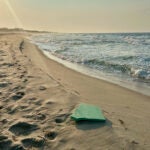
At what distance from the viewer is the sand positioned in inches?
146

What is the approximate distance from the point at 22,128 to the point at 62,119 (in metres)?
0.62

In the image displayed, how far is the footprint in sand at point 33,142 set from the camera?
12.1ft

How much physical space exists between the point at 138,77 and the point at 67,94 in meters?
4.22

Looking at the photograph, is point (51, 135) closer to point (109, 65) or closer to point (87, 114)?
point (87, 114)

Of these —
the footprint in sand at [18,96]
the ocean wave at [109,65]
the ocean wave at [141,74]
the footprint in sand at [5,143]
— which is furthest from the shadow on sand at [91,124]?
the ocean wave at [109,65]

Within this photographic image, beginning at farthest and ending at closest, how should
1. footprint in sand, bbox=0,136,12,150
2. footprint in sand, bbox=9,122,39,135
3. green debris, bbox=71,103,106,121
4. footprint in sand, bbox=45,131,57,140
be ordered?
green debris, bbox=71,103,106,121 < footprint in sand, bbox=9,122,39,135 < footprint in sand, bbox=45,131,57,140 < footprint in sand, bbox=0,136,12,150

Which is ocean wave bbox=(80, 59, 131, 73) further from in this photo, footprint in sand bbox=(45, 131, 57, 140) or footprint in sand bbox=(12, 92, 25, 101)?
footprint in sand bbox=(45, 131, 57, 140)

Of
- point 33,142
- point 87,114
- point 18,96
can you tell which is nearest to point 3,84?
point 18,96

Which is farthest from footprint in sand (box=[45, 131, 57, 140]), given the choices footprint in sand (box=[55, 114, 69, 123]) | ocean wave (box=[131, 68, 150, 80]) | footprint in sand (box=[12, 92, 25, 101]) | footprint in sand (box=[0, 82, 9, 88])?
ocean wave (box=[131, 68, 150, 80])

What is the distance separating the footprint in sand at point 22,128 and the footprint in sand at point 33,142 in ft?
0.85

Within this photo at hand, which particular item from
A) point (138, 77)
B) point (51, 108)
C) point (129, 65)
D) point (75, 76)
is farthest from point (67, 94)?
point (129, 65)

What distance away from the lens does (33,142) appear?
376 centimetres

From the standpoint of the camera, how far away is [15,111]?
16.0 ft

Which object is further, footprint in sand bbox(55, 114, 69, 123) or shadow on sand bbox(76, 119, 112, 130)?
footprint in sand bbox(55, 114, 69, 123)
